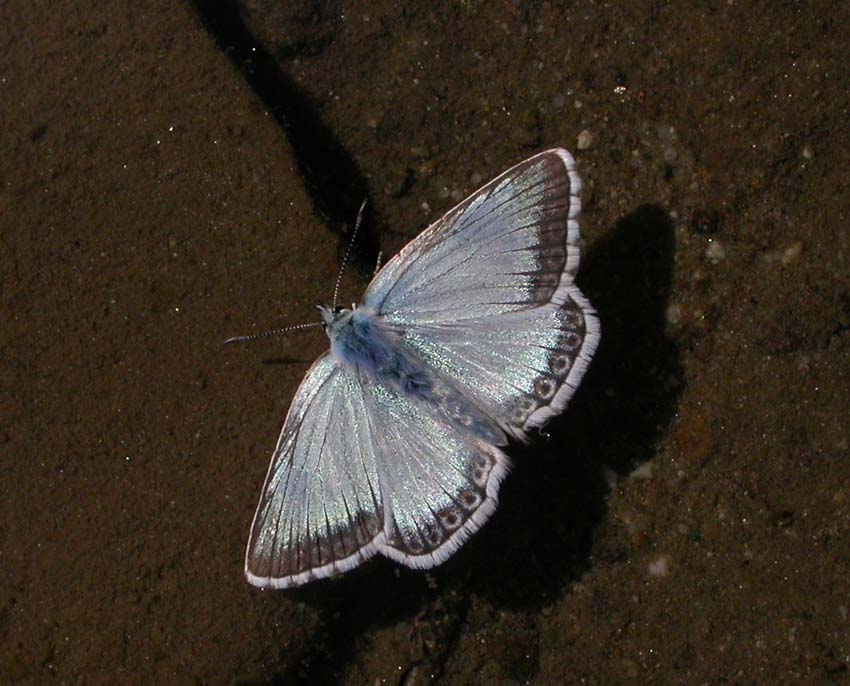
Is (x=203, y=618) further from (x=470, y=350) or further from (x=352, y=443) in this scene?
(x=470, y=350)

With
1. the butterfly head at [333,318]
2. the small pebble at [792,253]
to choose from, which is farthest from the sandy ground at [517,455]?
the butterfly head at [333,318]

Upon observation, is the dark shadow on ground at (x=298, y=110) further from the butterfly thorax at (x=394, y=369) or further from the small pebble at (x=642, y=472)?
the small pebble at (x=642, y=472)

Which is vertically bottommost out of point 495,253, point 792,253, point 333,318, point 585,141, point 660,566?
point 660,566

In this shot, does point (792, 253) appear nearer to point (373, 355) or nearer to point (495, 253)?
point (495, 253)

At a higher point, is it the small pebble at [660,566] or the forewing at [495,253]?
the forewing at [495,253]

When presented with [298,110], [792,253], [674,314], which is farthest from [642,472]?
[298,110]

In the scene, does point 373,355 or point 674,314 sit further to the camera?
point 674,314

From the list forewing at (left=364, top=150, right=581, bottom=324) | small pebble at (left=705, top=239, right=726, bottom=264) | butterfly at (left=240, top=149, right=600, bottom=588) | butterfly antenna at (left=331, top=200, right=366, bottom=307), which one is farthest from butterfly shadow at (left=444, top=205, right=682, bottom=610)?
butterfly antenna at (left=331, top=200, right=366, bottom=307)

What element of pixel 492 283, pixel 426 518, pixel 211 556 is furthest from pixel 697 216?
pixel 211 556
